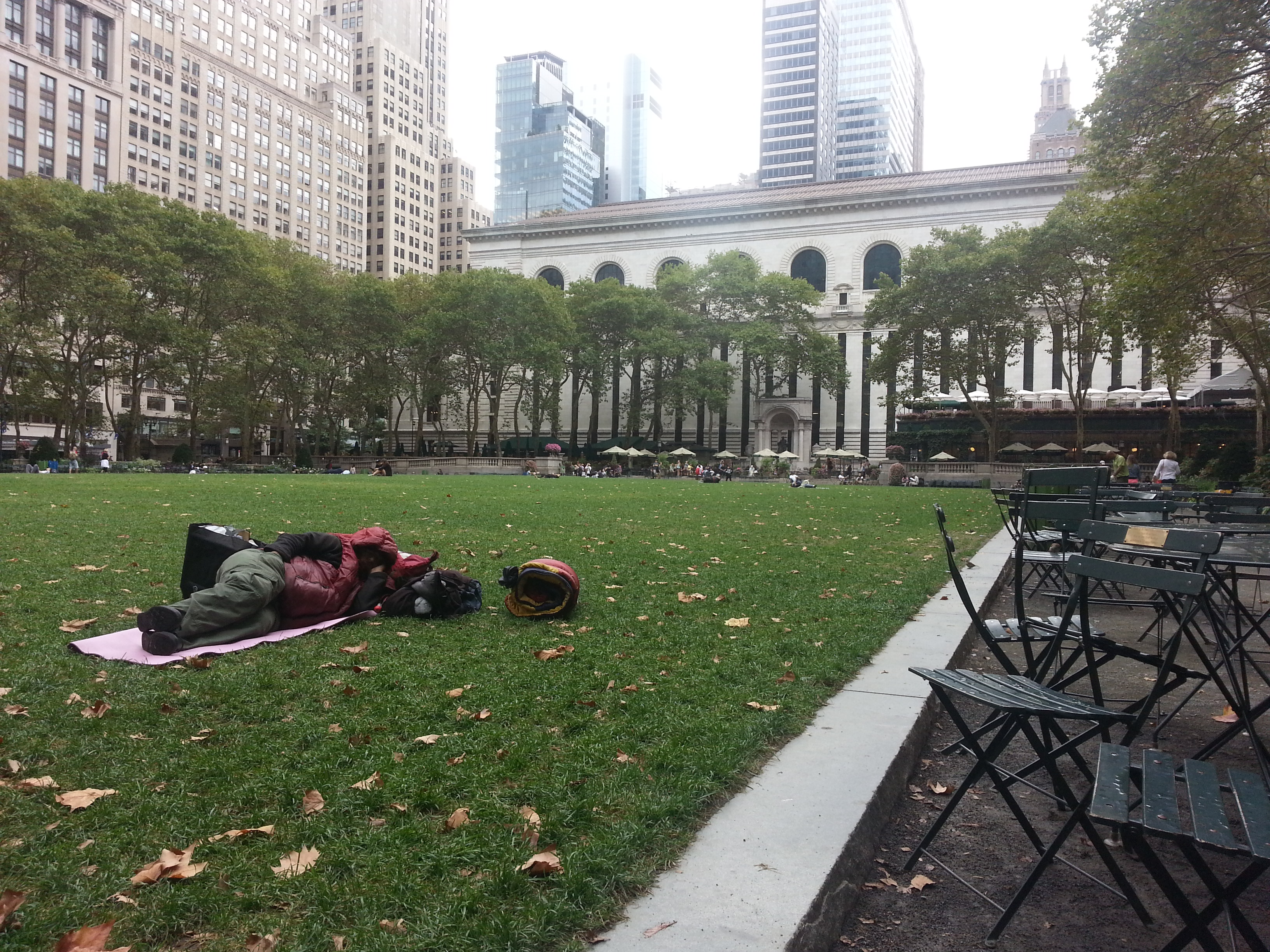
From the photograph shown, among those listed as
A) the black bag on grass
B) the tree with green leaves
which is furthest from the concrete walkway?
the tree with green leaves

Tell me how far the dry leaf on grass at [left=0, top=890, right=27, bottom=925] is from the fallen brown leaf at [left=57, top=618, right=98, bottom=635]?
3581 millimetres

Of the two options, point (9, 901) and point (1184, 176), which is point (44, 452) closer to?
point (1184, 176)

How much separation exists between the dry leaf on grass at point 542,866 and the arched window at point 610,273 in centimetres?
7293

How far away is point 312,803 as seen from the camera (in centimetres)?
306

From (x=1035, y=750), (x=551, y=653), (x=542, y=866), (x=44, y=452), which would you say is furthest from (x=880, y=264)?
(x=542, y=866)

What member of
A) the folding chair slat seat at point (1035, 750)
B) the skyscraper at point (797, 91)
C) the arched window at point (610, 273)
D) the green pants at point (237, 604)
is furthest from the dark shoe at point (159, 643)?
the skyscraper at point (797, 91)

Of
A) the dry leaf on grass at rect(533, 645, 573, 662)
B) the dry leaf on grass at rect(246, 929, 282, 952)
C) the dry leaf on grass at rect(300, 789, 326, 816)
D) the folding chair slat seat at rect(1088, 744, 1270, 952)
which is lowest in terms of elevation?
the dry leaf on grass at rect(246, 929, 282, 952)

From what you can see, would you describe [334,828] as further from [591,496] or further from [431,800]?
Answer: [591,496]

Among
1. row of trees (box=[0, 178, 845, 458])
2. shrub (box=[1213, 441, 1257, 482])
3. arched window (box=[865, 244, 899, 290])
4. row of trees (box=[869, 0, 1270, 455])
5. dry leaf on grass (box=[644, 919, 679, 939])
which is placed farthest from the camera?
arched window (box=[865, 244, 899, 290])

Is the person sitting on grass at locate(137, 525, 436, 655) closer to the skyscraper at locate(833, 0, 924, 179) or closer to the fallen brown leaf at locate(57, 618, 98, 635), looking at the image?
the fallen brown leaf at locate(57, 618, 98, 635)

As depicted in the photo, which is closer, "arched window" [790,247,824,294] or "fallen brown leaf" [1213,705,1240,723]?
"fallen brown leaf" [1213,705,1240,723]

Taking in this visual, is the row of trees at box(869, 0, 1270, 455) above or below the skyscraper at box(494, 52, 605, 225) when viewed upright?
below

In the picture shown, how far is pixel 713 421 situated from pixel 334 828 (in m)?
67.1

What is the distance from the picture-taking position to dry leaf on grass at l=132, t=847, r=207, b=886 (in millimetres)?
2512
